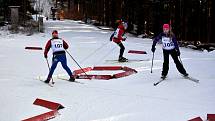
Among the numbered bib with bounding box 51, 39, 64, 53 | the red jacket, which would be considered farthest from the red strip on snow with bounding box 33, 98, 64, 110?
the red jacket

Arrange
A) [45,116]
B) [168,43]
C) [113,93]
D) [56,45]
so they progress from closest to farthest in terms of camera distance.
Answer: [45,116]
[113,93]
[56,45]
[168,43]

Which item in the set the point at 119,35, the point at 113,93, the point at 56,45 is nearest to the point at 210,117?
the point at 113,93

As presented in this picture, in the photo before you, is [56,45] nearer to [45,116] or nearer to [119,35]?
[45,116]

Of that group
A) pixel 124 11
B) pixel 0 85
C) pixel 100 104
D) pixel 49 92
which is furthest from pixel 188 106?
pixel 124 11

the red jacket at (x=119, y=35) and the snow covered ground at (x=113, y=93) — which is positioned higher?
the red jacket at (x=119, y=35)

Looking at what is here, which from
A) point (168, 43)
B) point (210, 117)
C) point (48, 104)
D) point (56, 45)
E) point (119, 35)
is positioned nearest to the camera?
point (210, 117)

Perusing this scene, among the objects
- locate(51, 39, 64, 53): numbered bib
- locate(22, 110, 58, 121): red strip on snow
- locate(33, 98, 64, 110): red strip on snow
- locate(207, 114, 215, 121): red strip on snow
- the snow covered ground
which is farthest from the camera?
locate(51, 39, 64, 53): numbered bib

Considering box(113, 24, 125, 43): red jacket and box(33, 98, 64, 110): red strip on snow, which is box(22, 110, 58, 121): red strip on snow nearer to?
box(33, 98, 64, 110): red strip on snow

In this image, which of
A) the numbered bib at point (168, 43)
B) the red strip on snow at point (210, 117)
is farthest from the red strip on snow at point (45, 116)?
the numbered bib at point (168, 43)

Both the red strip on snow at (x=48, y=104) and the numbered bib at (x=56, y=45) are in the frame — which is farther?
the numbered bib at (x=56, y=45)

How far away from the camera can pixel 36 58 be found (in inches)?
814

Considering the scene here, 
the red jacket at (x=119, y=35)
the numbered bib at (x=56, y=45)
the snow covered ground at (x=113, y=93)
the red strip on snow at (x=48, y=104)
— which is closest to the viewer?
the snow covered ground at (x=113, y=93)

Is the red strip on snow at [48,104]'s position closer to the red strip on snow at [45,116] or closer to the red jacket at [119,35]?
the red strip on snow at [45,116]

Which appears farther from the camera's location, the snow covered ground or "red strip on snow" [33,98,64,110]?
"red strip on snow" [33,98,64,110]
